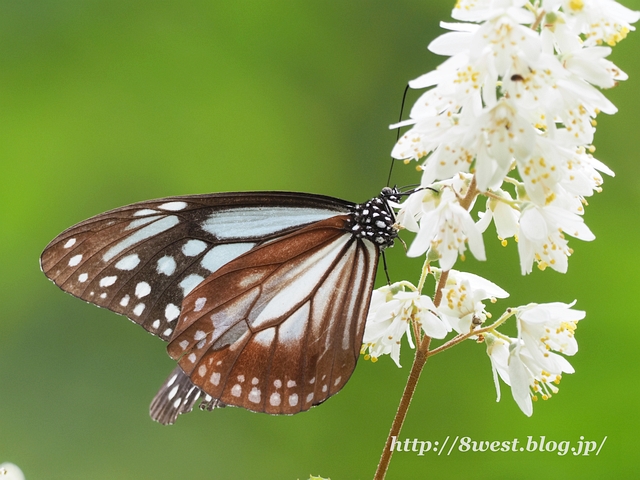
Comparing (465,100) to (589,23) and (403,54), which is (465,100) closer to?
(589,23)

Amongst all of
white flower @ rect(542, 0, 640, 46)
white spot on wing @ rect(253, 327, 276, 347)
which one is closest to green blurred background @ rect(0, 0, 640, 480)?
white spot on wing @ rect(253, 327, 276, 347)

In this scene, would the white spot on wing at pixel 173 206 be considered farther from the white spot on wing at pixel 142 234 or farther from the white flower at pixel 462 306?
the white flower at pixel 462 306

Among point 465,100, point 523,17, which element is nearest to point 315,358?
point 465,100

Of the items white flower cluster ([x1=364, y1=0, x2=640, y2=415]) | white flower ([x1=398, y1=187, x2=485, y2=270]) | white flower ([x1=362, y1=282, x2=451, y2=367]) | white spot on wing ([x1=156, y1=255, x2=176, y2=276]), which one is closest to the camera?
white flower cluster ([x1=364, y1=0, x2=640, y2=415])

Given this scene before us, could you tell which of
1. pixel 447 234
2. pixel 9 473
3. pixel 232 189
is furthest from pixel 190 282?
Answer: pixel 232 189

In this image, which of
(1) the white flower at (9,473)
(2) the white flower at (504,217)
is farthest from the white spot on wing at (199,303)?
(2) the white flower at (504,217)

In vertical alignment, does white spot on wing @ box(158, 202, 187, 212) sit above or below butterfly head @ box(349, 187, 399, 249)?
below

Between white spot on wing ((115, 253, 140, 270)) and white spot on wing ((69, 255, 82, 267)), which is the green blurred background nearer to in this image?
white spot on wing ((115, 253, 140, 270))
